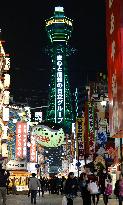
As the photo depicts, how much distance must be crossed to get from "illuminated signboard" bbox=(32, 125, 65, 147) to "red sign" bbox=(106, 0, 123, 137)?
18.1 m

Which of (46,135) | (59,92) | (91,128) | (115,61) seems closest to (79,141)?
(91,128)

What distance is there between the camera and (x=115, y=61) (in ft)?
64.1

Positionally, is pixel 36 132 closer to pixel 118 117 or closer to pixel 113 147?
pixel 113 147

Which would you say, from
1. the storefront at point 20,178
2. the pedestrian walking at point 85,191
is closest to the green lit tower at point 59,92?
the storefront at point 20,178

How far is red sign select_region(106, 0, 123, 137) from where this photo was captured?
18.3m

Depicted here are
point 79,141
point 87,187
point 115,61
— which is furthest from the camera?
point 79,141

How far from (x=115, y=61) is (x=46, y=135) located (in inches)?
817

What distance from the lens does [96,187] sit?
20234mm

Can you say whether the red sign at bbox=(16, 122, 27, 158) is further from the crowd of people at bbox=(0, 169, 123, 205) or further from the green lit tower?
the green lit tower

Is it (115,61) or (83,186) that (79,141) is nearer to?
(83,186)

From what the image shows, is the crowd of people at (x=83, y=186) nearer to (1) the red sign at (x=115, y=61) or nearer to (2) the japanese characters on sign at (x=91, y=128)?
(1) the red sign at (x=115, y=61)

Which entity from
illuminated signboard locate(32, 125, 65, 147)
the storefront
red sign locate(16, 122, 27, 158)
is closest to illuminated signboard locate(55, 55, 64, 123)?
red sign locate(16, 122, 27, 158)

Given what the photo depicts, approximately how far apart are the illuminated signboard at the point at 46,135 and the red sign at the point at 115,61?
1813cm

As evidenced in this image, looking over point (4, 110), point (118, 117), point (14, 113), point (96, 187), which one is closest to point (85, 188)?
point (96, 187)
